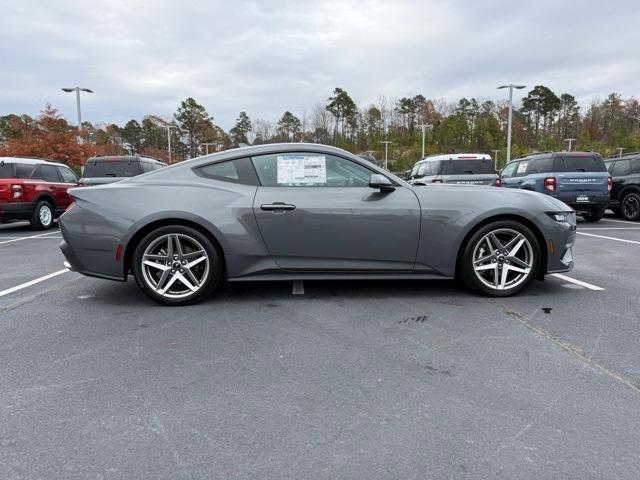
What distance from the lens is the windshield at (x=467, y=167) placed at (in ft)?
36.0

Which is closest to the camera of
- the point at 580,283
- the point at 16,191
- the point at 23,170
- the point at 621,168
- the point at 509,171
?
the point at 580,283

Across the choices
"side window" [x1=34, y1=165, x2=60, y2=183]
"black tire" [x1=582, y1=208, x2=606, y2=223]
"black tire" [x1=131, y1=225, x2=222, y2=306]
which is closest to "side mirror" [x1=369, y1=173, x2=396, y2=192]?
"black tire" [x1=131, y1=225, x2=222, y2=306]

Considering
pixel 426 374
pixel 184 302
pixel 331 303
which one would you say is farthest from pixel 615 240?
pixel 184 302

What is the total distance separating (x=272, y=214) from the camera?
3980mm

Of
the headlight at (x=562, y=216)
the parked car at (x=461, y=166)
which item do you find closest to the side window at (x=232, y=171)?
the headlight at (x=562, y=216)

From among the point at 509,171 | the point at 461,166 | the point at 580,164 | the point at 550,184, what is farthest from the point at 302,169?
the point at 509,171

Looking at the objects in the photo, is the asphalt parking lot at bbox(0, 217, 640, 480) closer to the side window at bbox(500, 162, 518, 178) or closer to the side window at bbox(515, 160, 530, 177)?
the side window at bbox(515, 160, 530, 177)

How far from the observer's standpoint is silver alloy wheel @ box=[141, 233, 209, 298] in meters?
3.99

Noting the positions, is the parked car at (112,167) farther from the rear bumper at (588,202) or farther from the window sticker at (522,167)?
the rear bumper at (588,202)

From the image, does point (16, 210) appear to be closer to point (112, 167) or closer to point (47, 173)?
point (47, 173)

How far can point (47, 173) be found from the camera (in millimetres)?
11406

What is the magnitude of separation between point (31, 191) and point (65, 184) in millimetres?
1307

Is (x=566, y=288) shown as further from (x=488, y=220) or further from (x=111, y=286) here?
(x=111, y=286)

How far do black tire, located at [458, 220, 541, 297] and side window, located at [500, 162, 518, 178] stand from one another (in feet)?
29.0
